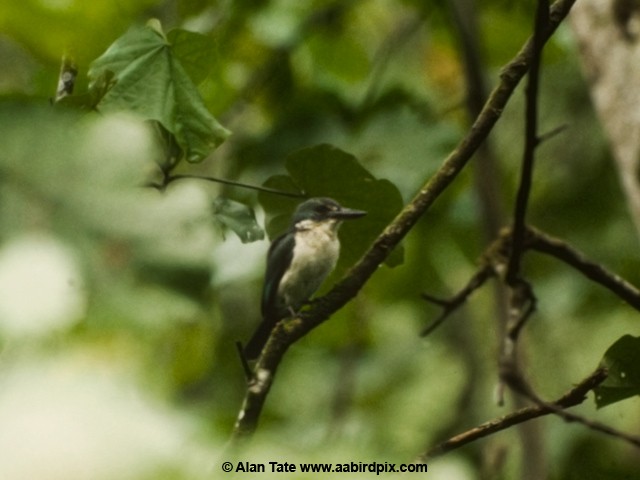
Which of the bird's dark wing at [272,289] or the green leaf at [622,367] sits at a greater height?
the bird's dark wing at [272,289]

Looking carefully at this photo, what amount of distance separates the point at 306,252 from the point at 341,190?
0.09 metres

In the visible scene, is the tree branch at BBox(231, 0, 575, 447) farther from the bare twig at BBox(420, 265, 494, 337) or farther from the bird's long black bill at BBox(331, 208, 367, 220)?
the bare twig at BBox(420, 265, 494, 337)

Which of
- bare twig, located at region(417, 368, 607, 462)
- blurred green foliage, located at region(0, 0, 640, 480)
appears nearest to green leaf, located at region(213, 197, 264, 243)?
blurred green foliage, located at region(0, 0, 640, 480)

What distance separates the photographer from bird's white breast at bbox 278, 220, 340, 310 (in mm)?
1048

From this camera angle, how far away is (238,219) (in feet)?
2.96

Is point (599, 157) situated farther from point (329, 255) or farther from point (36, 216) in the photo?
point (36, 216)

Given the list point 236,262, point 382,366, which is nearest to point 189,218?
point 236,262

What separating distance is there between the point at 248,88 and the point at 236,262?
74 cm

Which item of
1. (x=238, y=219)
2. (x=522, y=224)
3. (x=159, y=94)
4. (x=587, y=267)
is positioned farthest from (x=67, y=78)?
(x=587, y=267)

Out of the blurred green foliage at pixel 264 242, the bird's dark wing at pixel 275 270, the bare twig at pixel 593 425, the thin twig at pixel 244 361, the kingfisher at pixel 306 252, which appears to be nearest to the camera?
the blurred green foliage at pixel 264 242

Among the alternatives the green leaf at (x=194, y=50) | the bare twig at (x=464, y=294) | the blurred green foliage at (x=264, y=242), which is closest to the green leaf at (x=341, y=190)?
the blurred green foliage at (x=264, y=242)

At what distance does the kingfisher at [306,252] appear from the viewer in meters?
1.04

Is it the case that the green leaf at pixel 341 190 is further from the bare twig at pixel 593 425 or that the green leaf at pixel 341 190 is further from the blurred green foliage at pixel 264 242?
the bare twig at pixel 593 425

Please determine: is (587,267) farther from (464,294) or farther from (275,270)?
(275,270)
